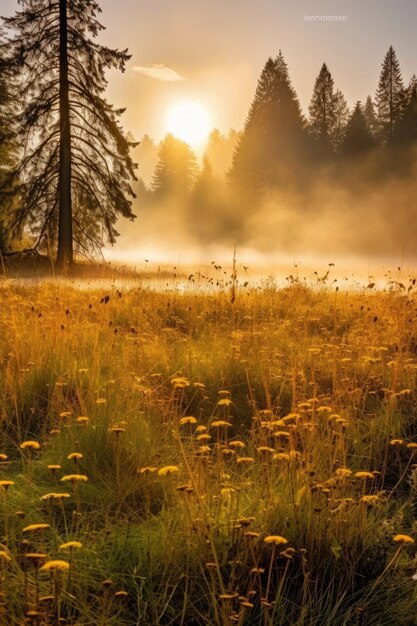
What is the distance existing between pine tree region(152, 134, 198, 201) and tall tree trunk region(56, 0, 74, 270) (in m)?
42.5

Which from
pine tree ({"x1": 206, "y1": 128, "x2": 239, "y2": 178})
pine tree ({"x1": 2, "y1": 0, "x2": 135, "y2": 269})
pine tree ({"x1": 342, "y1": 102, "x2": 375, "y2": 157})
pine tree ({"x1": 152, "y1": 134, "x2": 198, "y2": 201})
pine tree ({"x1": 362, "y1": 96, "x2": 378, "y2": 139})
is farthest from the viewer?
pine tree ({"x1": 206, "y1": 128, "x2": 239, "y2": 178})

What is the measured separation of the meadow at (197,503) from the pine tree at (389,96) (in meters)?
45.2

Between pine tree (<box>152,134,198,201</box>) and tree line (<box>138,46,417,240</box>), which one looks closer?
tree line (<box>138,46,417,240</box>)

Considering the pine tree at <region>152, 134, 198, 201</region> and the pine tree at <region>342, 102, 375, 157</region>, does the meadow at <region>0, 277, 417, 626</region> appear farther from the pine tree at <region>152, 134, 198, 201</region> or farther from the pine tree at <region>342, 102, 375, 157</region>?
the pine tree at <region>152, 134, 198, 201</region>

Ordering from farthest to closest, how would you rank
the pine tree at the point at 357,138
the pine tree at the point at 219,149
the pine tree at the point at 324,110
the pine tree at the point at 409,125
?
the pine tree at the point at 219,149 → the pine tree at the point at 324,110 → the pine tree at the point at 357,138 → the pine tree at the point at 409,125

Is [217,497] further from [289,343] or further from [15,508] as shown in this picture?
[289,343]

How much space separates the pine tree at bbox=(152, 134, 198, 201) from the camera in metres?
62.4

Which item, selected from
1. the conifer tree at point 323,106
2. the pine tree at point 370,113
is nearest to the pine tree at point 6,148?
the conifer tree at point 323,106

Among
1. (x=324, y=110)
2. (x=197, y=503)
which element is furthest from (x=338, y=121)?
(x=197, y=503)

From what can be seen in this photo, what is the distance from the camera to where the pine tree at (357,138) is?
42.0 metres

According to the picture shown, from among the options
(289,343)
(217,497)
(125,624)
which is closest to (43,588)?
(125,624)

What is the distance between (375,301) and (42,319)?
4.79 meters

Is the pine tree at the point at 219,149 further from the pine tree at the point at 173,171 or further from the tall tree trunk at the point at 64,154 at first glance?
the tall tree trunk at the point at 64,154

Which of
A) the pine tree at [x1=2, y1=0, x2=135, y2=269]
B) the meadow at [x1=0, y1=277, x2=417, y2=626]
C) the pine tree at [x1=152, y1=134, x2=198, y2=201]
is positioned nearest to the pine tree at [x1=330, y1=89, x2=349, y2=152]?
the pine tree at [x1=152, y1=134, x2=198, y2=201]
